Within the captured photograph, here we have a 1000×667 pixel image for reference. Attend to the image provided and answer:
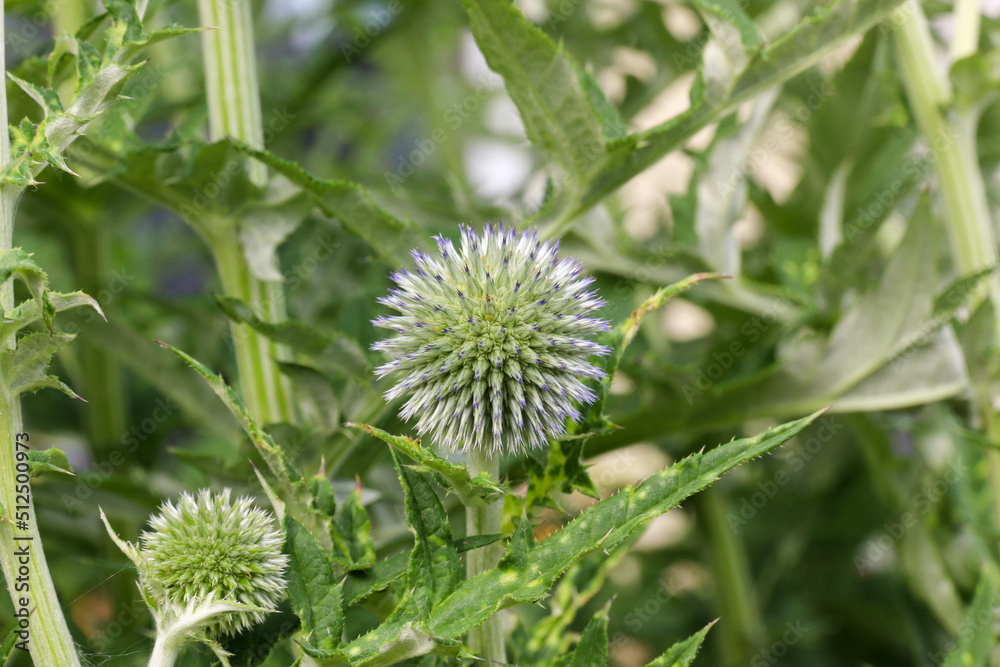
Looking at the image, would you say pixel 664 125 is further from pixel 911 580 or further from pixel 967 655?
pixel 911 580

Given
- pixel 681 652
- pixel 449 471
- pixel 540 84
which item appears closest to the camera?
pixel 449 471

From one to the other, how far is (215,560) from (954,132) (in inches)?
45.6

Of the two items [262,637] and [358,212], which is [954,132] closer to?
[358,212]

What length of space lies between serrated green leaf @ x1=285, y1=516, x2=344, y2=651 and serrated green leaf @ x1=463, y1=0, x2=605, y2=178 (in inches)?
18.8

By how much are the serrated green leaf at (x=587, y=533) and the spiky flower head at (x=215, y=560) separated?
160mm

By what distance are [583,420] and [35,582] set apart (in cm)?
48

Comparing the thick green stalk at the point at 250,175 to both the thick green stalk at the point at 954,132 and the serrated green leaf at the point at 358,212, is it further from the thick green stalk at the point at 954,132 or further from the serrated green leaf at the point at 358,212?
the thick green stalk at the point at 954,132

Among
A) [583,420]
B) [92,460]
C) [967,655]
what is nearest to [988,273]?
[967,655]

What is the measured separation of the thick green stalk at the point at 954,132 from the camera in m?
1.21

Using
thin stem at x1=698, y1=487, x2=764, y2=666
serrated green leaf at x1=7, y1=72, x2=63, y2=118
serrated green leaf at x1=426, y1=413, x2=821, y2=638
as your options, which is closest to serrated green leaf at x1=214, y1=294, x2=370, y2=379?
serrated green leaf at x1=7, y1=72, x2=63, y2=118

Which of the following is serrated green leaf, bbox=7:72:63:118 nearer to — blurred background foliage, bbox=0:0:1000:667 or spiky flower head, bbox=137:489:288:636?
blurred background foliage, bbox=0:0:1000:667

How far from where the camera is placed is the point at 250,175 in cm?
98

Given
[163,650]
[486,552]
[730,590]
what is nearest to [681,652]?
[486,552]

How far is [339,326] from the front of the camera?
3.39ft
